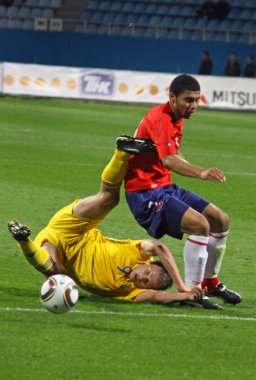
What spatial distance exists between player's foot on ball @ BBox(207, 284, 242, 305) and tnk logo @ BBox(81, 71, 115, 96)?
24.7 m

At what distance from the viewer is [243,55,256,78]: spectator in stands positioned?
33.9 metres

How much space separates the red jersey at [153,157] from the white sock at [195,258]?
606 mm

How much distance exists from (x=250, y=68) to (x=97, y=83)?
4.91 meters

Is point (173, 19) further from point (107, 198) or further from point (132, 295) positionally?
point (132, 295)

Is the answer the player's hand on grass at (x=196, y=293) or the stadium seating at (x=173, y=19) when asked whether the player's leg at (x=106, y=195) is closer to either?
Answer: the player's hand on grass at (x=196, y=293)

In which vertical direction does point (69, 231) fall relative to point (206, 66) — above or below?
above

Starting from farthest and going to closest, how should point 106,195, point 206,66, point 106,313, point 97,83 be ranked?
point 206,66 → point 97,83 → point 106,195 → point 106,313

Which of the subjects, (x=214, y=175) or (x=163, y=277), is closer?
(x=214, y=175)

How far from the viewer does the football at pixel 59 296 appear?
24.6 ft

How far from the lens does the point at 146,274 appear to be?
28.1 ft

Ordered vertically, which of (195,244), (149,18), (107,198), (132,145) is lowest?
(195,244)

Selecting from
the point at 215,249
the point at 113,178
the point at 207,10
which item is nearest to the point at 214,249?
the point at 215,249

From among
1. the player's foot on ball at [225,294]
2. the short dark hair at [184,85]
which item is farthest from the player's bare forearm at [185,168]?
the player's foot on ball at [225,294]

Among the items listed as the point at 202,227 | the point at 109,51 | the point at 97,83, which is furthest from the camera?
the point at 109,51
